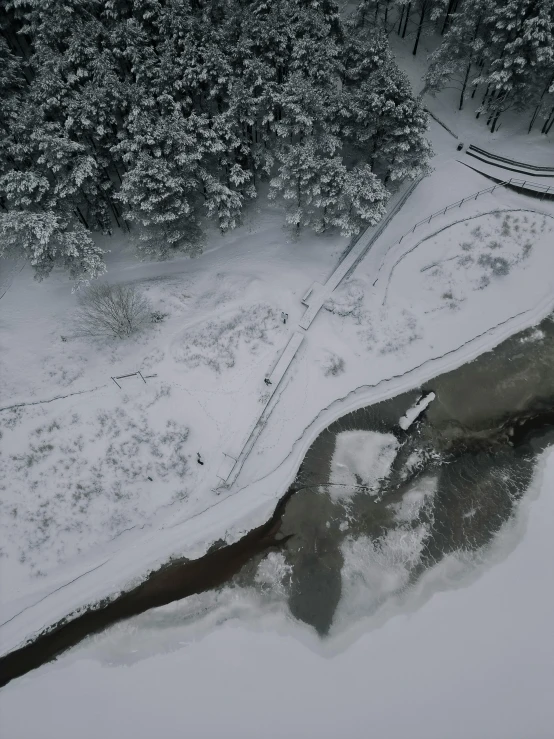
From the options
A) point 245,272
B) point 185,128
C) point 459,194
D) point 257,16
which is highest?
point 257,16

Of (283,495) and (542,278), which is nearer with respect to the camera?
(283,495)

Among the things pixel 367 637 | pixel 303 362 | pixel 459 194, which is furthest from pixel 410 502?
pixel 459 194

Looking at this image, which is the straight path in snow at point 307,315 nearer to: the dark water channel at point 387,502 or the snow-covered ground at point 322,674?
the dark water channel at point 387,502

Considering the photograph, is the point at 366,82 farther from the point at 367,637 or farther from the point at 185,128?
the point at 367,637

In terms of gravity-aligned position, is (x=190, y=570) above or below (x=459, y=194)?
below

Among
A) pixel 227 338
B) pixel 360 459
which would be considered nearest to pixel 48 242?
pixel 227 338

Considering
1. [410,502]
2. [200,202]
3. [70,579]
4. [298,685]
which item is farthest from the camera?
[200,202]

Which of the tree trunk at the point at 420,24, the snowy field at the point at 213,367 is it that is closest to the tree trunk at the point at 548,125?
the snowy field at the point at 213,367

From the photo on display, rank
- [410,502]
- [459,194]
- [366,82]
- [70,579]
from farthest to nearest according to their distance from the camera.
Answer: [459,194] < [366,82] < [410,502] < [70,579]
